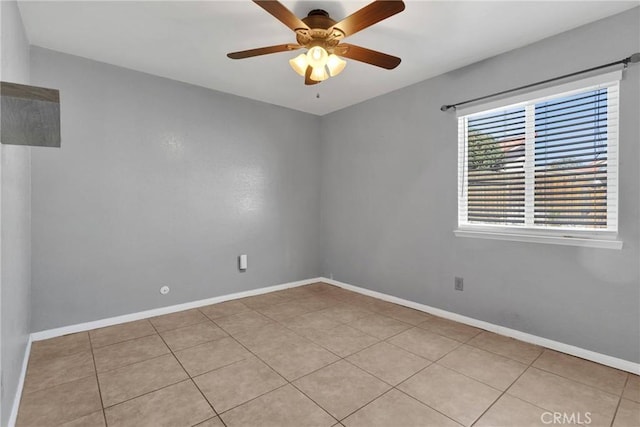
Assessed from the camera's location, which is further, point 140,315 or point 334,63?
point 140,315

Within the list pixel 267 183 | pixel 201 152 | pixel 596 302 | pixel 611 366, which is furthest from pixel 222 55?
pixel 611 366

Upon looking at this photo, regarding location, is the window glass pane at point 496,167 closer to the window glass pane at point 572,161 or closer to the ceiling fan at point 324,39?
the window glass pane at point 572,161

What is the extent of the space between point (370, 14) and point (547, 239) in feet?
7.14

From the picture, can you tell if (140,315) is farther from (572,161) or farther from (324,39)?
(572,161)

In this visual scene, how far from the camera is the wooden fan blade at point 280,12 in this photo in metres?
1.59

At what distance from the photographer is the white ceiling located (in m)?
2.11

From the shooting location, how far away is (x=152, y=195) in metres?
3.19

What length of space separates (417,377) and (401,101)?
2.84 meters

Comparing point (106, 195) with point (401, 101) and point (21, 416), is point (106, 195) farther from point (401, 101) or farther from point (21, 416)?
point (401, 101)

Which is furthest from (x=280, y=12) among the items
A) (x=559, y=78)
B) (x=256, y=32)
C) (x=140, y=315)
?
(x=140, y=315)

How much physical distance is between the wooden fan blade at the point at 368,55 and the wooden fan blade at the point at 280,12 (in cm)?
34

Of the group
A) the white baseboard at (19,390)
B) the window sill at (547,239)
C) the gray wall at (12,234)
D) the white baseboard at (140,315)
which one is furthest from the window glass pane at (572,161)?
the white baseboard at (19,390)

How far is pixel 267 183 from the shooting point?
4.08 meters

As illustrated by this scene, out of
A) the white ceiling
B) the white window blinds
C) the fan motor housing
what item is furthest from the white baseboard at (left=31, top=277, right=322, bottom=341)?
the fan motor housing
